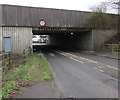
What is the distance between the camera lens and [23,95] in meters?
4.17

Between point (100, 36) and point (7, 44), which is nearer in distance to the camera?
point (7, 44)

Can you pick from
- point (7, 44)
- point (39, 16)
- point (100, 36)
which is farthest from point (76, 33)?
point (7, 44)

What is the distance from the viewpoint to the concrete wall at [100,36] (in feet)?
68.6

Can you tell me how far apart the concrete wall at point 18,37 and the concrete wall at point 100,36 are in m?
10.7

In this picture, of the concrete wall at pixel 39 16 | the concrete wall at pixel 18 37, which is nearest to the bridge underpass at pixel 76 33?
the concrete wall at pixel 39 16

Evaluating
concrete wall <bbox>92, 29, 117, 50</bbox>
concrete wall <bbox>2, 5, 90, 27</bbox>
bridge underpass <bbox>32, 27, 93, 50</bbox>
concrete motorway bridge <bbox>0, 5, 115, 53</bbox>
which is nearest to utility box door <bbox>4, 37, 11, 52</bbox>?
concrete motorway bridge <bbox>0, 5, 115, 53</bbox>

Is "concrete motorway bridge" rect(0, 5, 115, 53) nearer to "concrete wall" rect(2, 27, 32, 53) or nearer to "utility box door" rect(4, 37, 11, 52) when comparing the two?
"concrete wall" rect(2, 27, 32, 53)

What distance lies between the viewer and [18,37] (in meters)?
16.6

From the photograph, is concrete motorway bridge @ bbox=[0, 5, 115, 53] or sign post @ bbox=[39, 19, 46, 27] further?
sign post @ bbox=[39, 19, 46, 27]

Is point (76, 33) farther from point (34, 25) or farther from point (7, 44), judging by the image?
point (7, 44)

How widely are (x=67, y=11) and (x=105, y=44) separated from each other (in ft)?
27.1

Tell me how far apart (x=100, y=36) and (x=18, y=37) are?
13.4 meters

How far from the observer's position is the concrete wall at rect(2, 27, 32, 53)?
53.7 ft

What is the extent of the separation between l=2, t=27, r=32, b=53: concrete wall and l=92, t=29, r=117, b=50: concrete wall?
1072cm
